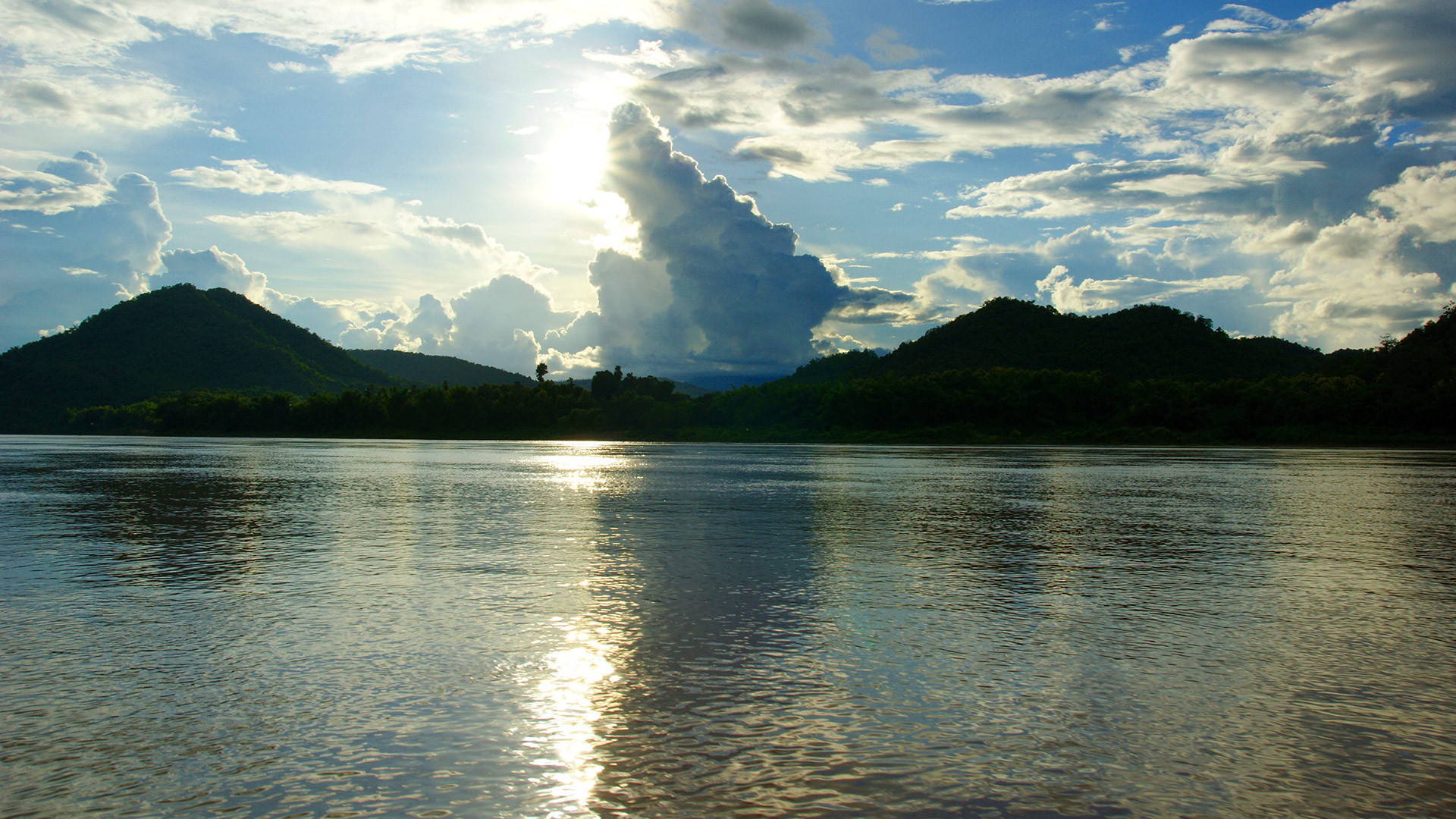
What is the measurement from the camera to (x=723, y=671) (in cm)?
1209

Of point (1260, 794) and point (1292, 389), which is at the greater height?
point (1292, 389)

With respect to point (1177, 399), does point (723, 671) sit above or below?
below

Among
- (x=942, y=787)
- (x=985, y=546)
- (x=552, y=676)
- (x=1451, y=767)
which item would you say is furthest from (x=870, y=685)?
(x=985, y=546)

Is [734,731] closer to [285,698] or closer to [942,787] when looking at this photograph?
[942,787]

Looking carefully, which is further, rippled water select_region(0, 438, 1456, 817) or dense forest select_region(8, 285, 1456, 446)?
dense forest select_region(8, 285, 1456, 446)

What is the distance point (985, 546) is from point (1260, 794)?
57.6ft

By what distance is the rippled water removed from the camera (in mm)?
8203

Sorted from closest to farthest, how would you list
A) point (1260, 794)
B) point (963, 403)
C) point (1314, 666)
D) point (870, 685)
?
point (1260, 794)
point (870, 685)
point (1314, 666)
point (963, 403)

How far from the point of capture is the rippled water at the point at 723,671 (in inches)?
323

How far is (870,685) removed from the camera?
1139 cm

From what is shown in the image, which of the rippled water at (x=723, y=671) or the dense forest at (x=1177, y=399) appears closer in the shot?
the rippled water at (x=723, y=671)

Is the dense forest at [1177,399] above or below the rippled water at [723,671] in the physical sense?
above

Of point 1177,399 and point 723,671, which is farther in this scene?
point 1177,399

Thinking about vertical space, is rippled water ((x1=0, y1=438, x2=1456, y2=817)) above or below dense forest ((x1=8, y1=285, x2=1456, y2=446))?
below
